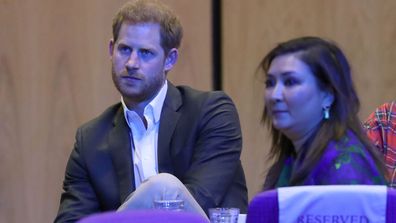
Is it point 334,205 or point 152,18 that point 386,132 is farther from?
point 334,205

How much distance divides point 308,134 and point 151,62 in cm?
89

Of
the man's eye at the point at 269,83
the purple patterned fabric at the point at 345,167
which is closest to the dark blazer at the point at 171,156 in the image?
the man's eye at the point at 269,83

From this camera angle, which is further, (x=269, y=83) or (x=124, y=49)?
(x=124, y=49)

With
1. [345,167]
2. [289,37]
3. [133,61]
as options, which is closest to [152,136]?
[133,61]

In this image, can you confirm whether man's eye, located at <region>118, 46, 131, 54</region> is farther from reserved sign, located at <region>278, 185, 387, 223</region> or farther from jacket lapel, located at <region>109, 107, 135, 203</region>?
reserved sign, located at <region>278, 185, 387, 223</region>

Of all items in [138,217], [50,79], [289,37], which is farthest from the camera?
[50,79]

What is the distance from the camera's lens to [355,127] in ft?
5.73

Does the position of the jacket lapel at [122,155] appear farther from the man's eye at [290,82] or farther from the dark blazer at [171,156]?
the man's eye at [290,82]

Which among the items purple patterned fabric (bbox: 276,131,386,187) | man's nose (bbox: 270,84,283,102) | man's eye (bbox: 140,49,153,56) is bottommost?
purple patterned fabric (bbox: 276,131,386,187)

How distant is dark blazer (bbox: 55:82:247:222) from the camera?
8.16 ft

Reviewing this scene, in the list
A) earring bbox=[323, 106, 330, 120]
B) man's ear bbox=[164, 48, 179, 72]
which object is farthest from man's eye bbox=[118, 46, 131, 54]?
earring bbox=[323, 106, 330, 120]

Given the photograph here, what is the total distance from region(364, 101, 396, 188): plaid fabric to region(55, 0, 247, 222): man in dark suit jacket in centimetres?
46

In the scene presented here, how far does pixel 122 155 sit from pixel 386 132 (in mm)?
847

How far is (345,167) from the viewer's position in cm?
161
